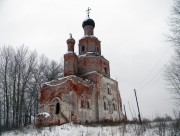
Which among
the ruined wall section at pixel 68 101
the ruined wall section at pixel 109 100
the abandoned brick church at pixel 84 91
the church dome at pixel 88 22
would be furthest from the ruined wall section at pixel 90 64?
the church dome at pixel 88 22

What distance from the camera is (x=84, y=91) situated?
25.7 meters

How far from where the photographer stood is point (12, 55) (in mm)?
30172

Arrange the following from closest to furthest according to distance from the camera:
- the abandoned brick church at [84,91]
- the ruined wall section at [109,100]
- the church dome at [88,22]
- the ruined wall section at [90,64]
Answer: the abandoned brick church at [84,91] → the ruined wall section at [109,100] → the ruined wall section at [90,64] → the church dome at [88,22]

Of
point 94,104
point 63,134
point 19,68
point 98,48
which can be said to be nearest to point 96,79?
point 94,104

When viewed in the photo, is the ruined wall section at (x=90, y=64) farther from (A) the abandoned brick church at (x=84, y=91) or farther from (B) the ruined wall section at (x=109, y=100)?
(B) the ruined wall section at (x=109, y=100)

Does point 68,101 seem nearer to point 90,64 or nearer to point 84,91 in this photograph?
point 84,91

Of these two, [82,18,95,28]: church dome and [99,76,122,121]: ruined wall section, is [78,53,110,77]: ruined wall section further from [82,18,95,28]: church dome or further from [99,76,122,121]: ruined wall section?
[82,18,95,28]: church dome

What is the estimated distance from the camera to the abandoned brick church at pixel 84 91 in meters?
23.8

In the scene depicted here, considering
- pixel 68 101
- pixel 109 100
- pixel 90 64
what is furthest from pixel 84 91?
pixel 90 64

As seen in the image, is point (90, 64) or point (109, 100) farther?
point (90, 64)

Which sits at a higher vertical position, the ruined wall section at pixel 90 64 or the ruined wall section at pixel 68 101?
the ruined wall section at pixel 90 64

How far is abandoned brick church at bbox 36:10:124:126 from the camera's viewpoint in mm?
23797

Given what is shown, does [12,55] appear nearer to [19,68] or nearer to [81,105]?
[19,68]

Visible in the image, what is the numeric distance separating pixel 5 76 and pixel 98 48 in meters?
12.5
